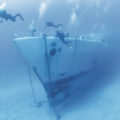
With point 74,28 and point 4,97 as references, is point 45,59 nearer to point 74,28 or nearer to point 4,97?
point 4,97

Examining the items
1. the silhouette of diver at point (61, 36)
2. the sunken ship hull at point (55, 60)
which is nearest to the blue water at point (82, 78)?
the sunken ship hull at point (55, 60)

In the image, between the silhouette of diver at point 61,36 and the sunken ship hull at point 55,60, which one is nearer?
the silhouette of diver at point 61,36

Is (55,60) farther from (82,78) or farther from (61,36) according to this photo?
(82,78)

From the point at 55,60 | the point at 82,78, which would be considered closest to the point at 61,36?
the point at 55,60

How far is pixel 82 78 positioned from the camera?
49.4 feet

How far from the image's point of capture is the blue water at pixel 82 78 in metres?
13.0

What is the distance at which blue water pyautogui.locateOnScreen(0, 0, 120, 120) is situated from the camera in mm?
13016

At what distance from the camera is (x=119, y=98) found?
45.2ft

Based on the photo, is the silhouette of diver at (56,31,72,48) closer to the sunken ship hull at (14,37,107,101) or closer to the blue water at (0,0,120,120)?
the sunken ship hull at (14,37,107,101)

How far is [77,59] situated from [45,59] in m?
2.61

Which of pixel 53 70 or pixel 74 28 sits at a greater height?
pixel 74 28

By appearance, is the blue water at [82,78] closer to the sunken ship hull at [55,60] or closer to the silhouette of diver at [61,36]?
the sunken ship hull at [55,60]

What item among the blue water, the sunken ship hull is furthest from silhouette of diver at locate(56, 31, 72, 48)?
the blue water

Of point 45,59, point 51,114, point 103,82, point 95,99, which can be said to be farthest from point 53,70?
point 103,82
